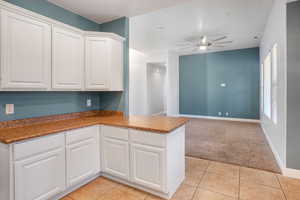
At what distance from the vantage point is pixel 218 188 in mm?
2133

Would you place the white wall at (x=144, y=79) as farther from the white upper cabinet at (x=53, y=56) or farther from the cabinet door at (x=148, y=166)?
the cabinet door at (x=148, y=166)

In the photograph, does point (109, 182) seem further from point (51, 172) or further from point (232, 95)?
point (232, 95)

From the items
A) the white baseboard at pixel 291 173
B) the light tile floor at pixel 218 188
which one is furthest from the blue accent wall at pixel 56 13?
the white baseboard at pixel 291 173

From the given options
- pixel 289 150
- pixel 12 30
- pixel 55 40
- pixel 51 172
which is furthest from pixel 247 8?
pixel 51 172

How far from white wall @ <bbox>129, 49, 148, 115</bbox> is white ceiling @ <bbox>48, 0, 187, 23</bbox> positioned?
296cm

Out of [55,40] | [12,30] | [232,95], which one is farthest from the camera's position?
[232,95]

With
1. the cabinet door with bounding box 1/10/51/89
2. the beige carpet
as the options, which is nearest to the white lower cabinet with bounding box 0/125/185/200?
the cabinet door with bounding box 1/10/51/89

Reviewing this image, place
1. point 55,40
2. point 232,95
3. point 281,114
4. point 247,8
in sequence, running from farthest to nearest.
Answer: point 232,95, point 247,8, point 281,114, point 55,40

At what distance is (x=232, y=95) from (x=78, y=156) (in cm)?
640

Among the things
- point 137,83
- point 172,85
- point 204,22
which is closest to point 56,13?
point 204,22

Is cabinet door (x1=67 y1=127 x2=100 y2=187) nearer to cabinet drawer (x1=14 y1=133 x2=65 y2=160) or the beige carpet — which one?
cabinet drawer (x1=14 y1=133 x2=65 y2=160)

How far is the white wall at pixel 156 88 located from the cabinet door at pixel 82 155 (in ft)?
17.1

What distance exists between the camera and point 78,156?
2.08 m

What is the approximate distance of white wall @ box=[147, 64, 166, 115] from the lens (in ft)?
25.1
